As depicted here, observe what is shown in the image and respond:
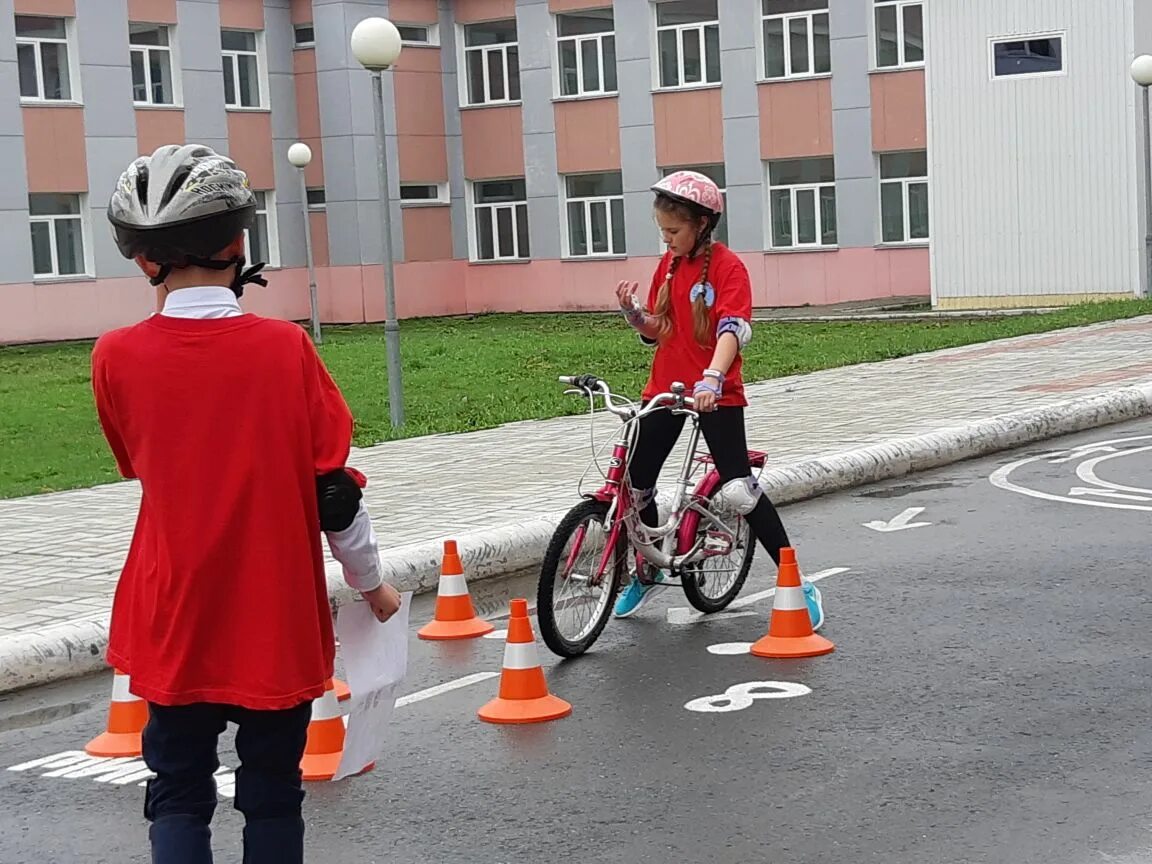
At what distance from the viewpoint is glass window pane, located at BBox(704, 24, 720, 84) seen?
38844 mm

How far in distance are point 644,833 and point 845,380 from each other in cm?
1351

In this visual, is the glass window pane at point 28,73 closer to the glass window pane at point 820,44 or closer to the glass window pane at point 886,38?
the glass window pane at point 820,44

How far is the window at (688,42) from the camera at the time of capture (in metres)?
38.9

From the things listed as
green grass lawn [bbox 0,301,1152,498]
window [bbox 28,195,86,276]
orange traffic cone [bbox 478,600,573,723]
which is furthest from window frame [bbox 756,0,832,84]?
orange traffic cone [bbox 478,600,573,723]

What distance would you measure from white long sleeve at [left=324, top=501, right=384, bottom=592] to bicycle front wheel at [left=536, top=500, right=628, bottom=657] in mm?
2922

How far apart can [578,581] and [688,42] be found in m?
33.3

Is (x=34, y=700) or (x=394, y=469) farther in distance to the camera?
(x=394, y=469)

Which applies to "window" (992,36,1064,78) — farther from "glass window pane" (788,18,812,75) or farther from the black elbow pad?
the black elbow pad

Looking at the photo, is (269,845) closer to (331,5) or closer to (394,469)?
(394,469)

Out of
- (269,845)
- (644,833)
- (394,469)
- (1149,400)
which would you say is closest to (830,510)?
(394,469)

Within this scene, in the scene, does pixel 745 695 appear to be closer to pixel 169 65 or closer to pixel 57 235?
pixel 57 235

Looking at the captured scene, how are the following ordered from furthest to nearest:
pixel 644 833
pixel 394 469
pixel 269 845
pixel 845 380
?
1. pixel 845 380
2. pixel 394 469
3. pixel 644 833
4. pixel 269 845

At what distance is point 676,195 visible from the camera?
714 centimetres

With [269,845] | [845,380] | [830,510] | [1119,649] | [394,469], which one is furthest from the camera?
[845,380]
